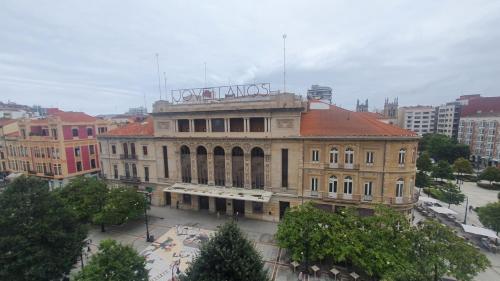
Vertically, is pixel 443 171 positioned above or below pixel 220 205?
above

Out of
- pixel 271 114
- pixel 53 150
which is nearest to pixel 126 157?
pixel 53 150

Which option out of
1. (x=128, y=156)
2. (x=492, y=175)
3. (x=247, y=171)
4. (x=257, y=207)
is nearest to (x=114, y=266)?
(x=247, y=171)

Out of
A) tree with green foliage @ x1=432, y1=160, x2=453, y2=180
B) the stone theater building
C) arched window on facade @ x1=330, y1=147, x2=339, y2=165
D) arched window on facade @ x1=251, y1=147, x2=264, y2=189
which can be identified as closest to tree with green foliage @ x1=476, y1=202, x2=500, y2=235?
the stone theater building

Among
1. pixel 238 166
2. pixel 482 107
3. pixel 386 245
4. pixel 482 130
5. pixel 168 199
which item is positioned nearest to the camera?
pixel 386 245

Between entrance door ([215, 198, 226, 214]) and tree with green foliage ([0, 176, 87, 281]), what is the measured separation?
786 inches

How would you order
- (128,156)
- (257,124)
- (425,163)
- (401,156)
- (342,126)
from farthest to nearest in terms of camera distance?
1. (425,163)
2. (128,156)
3. (257,124)
4. (342,126)
5. (401,156)

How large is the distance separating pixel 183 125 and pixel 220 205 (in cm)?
1501

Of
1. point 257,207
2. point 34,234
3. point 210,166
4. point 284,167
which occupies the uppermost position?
point 284,167

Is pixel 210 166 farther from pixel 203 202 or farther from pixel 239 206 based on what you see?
pixel 239 206

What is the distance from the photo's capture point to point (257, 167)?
116ft

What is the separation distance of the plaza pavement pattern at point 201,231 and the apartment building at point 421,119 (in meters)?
88.5

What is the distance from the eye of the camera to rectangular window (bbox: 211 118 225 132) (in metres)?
36.0

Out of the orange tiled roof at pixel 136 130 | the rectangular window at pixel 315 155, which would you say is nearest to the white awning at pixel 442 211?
the rectangular window at pixel 315 155

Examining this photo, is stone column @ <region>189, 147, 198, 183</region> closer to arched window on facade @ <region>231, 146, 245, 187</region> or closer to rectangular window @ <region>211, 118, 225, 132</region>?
rectangular window @ <region>211, 118, 225, 132</region>
